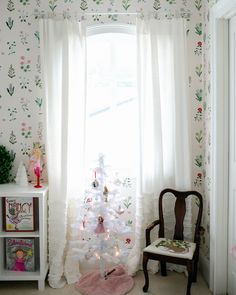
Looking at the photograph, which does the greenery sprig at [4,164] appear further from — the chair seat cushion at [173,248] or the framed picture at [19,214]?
the chair seat cushion at [173,248]

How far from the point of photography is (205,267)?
3229 millimetres

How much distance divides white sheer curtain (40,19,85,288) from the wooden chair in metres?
0.76

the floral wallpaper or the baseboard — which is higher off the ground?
the floral wallpaper

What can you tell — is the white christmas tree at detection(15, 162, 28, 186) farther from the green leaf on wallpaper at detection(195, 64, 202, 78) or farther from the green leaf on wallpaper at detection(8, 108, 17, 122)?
the green leaf on wallpaper at detection(195, 64, 202, 78)

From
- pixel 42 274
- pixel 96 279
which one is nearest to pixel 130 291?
pixel 96 279

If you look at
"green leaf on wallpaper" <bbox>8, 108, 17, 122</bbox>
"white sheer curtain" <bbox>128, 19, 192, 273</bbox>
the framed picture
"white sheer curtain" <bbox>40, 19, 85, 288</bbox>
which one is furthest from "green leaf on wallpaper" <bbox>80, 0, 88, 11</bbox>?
the framed picture

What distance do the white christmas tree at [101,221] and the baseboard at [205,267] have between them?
2.52 ft

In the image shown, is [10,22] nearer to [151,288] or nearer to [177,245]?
[177,245]

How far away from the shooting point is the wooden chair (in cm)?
283

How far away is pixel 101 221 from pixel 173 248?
65 centimetres

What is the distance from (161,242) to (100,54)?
1.84 metres

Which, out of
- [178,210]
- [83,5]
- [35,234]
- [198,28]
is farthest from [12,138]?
[198,28]

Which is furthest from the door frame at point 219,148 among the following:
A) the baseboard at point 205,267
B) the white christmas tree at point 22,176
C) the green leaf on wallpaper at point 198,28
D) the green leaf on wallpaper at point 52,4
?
the white christmas tree at point 22,176

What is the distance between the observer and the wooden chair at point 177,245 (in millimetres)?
2832
